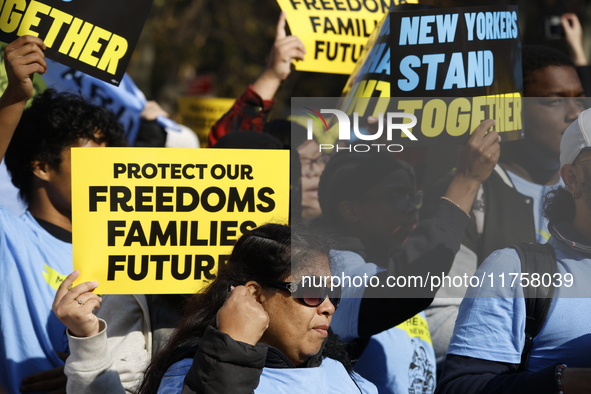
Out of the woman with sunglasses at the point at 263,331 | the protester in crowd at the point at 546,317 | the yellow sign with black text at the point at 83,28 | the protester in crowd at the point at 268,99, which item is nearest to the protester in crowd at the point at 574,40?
the protester in crowd at the point at 268,99

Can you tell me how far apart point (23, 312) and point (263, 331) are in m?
1.12

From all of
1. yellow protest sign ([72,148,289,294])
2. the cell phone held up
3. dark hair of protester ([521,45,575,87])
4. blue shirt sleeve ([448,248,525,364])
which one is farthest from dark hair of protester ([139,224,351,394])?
the cell phone held up

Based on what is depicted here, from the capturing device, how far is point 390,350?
118 inches

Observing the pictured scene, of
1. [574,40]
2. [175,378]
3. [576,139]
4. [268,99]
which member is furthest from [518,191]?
[574,40]

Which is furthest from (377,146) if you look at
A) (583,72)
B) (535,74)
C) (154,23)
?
(154,23)

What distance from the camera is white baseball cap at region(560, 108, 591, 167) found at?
238cm

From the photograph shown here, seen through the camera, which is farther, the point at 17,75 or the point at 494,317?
the point at 17,75

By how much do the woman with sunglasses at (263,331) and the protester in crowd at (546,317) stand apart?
13.6 inches

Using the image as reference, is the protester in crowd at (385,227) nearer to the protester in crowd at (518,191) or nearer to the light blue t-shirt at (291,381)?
the protester in crowd at (518,191)

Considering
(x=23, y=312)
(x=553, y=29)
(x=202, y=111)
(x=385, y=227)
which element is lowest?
(x=23, y=312)

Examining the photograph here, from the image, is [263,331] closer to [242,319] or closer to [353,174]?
[242,319]

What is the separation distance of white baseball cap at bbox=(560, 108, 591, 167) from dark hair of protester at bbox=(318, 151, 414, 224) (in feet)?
1.64

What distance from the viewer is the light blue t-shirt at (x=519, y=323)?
2.30 meters

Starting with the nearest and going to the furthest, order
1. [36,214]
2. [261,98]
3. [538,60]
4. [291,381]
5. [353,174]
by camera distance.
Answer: [291,381]
[353,174]
[36,214]
[538,60]
[261,98]
